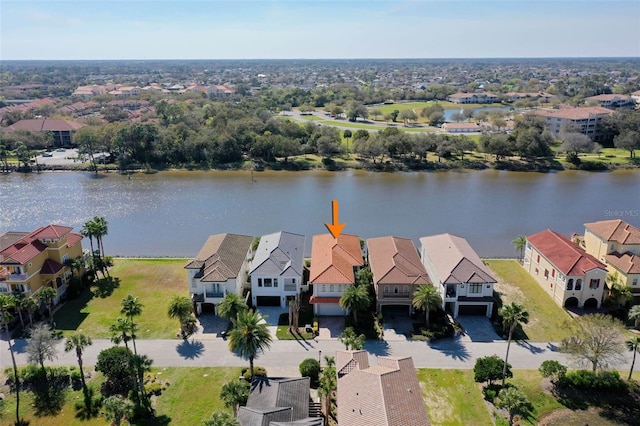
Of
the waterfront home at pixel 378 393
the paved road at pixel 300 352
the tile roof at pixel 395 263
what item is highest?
the tile roof at pixel 395 263

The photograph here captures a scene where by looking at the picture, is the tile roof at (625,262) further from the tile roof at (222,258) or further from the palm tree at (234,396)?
the palm tree at (234,396)

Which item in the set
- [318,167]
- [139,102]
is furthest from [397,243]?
[139,102]

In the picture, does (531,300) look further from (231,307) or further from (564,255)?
(231,307)

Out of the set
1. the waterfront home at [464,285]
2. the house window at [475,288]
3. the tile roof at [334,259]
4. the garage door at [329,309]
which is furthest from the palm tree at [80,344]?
the house window at [475,288]

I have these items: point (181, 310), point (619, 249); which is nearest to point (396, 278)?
point (181, 310)

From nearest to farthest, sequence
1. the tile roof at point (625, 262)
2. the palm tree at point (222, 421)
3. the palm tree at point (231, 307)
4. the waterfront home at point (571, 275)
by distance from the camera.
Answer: the palm tree at point (222, 421) → the palm tree at point (231, 307) → the waterfront home at point (571, 275) → the tile roof at point (625, 262)

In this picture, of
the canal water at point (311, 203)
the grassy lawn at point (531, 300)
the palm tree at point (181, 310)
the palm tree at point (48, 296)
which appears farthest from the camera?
the canal water at point (311, 203)

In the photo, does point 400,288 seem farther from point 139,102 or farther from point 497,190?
point 139,102

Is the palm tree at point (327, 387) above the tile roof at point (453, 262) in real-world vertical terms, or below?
below
